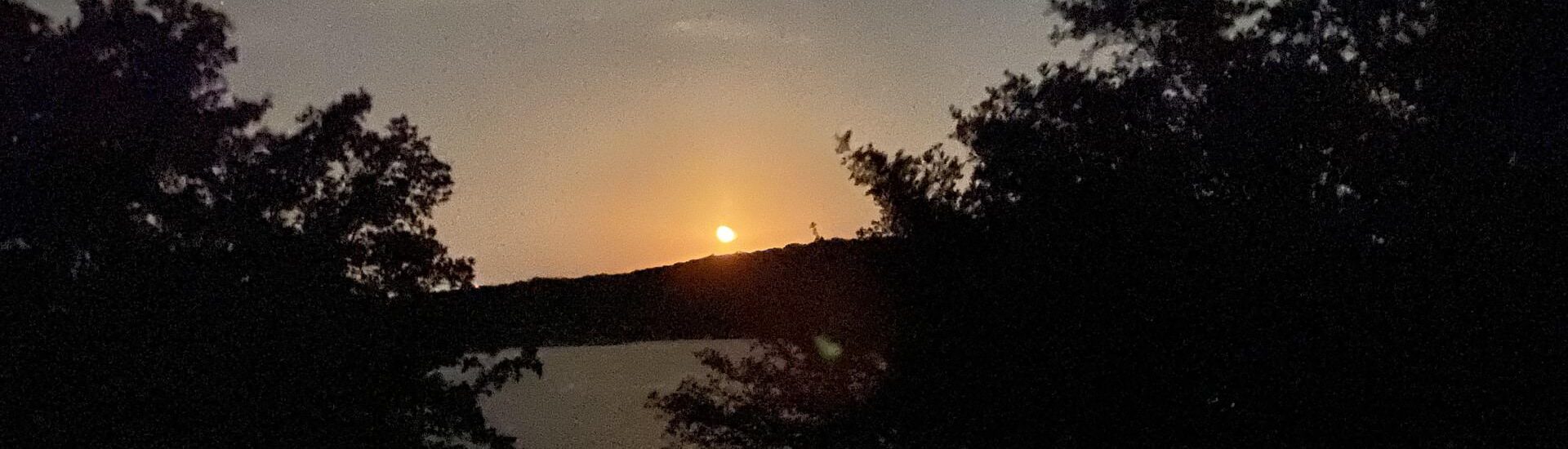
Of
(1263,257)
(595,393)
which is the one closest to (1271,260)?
(1263,257)

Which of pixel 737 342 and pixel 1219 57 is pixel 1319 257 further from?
pixel 737 342

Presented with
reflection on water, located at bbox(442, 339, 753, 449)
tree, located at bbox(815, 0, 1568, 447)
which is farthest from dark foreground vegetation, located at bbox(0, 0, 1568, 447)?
reflection on water, located at bbox(442, 339, 753, 449)

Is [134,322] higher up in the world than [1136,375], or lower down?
higher up

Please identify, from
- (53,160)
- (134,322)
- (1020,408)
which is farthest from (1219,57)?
(53,160)

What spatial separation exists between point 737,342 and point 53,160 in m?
6.32

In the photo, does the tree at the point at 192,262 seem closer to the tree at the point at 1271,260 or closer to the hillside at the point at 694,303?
the hillside at the point at 694,303

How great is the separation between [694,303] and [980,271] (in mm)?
4398

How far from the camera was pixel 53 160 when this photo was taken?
9.78 meters

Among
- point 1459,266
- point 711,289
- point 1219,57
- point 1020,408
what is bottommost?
point 1020,408

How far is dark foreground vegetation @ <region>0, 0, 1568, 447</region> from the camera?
6227mm

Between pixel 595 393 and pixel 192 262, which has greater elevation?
pixel 595 393

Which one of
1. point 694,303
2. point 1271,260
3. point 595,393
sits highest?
point 595,393

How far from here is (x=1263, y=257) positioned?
6.29 metres

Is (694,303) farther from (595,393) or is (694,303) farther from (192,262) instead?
(595,393)
